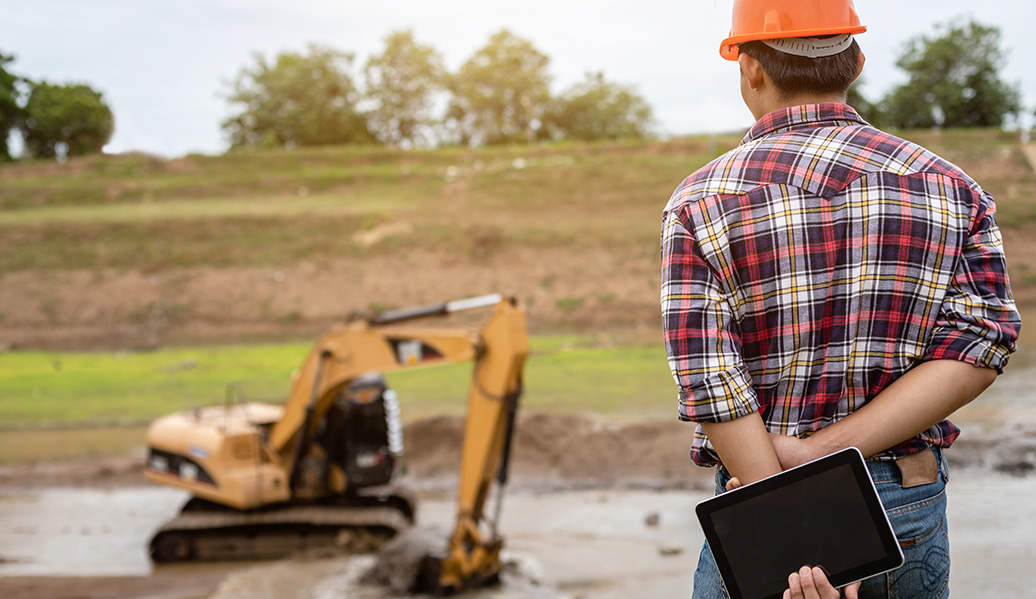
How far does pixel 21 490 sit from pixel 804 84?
13353mm

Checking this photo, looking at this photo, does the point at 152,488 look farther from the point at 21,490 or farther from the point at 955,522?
the point at 955,522

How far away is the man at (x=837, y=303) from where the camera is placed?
1.53m

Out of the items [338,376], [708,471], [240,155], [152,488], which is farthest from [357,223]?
[338,376]

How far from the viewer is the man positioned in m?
1.53

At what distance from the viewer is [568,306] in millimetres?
23250

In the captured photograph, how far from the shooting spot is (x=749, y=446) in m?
1.54

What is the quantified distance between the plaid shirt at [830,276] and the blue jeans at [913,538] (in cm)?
6

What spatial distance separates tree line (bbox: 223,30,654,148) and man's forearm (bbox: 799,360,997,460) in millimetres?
45819

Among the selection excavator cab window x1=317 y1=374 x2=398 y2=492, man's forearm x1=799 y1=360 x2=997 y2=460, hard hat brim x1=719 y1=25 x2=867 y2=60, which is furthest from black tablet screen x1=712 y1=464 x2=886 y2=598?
excavator cab window x1=317 y1=374 x2=398 y2=492

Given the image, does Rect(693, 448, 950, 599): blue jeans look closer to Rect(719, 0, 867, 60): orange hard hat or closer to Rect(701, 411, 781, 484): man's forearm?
Rect(701, 411, 781, 484): man's forearm

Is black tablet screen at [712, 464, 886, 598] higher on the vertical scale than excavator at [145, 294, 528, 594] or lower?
higher

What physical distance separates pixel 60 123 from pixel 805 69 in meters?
48.0

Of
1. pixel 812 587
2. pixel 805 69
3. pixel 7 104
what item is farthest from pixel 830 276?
pixel 7 104

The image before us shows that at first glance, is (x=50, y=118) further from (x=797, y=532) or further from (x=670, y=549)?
(x=797, y=532)
